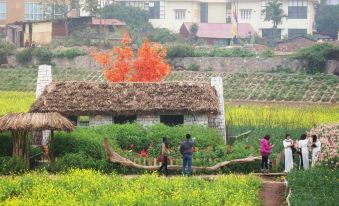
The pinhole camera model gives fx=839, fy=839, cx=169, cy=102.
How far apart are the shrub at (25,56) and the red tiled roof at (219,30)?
2605 cm

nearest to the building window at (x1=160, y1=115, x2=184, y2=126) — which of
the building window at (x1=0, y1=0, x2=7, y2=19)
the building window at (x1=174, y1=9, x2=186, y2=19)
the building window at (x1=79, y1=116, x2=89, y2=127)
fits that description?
the building window at (x1=79, y1=116, x2=89, y2=127)

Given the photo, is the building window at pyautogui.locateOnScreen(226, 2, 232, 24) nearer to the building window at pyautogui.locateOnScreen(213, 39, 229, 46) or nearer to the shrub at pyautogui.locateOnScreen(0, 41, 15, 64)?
the building window at pyautogui.locateOnScreen(213, 39, 229, 46)

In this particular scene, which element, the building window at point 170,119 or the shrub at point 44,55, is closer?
the building window at point 170,119

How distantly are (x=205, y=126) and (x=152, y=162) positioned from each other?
5681 millimetres

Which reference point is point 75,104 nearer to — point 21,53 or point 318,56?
point 318,56

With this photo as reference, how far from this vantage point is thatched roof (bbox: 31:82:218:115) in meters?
33.2

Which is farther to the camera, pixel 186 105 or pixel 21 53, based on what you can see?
pixel 21 53

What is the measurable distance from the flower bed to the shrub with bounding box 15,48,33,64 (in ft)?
147

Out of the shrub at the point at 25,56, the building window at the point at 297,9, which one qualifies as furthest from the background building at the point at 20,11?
the building window at the point at 297,9

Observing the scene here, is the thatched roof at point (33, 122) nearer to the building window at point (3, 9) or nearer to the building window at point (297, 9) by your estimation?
the building window at point (3, 9)

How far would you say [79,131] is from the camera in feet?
95.8

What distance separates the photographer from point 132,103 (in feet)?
110

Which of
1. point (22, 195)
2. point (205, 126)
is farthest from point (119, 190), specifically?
point (205, 126)

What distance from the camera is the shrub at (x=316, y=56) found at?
61781mm
